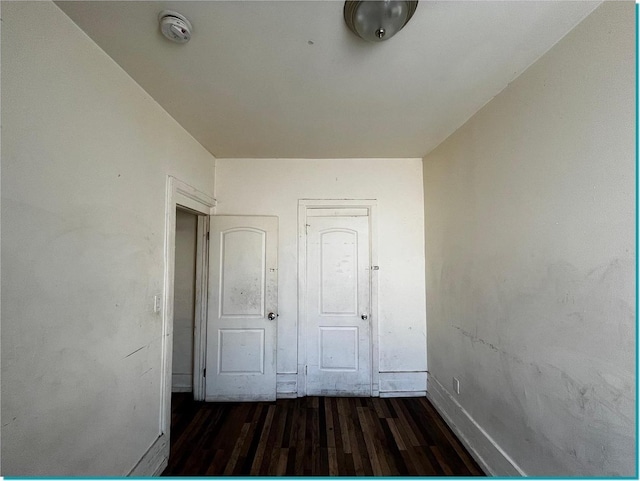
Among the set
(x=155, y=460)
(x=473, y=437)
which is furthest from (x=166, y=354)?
(x=473, y=437)

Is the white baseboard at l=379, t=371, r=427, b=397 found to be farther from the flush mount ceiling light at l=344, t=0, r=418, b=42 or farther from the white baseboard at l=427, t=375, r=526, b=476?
the flush mount ceiling light at l=344, t=0, r=418, b=42

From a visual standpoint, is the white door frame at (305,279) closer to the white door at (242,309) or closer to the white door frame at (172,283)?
the white door at (242,309)

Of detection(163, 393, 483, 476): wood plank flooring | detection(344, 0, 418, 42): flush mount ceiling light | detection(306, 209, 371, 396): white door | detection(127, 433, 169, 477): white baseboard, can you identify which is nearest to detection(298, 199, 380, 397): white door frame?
detection(306, 209, 371, 396): white door

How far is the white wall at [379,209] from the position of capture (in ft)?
9.47

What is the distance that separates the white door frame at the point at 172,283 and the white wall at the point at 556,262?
7.37ft

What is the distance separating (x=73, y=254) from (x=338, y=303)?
226 centimetres

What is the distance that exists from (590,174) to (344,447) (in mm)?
2316

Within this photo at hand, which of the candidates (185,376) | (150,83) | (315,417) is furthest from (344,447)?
(150,83)

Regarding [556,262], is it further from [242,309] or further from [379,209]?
[242,309]

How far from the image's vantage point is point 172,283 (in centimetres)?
204

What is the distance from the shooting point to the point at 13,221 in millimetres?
946

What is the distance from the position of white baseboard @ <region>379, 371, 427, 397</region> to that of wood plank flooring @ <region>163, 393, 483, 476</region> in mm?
79

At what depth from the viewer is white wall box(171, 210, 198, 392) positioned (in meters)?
2.96

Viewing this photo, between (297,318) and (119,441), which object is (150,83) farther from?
(297,318)
